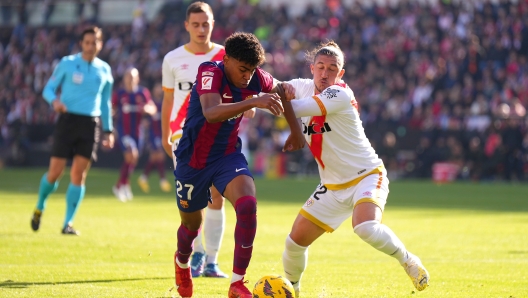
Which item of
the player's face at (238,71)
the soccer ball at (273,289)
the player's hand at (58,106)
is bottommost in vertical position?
the soccer ball at (273,289)

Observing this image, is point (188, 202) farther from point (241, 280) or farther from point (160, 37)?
point (160, 37)

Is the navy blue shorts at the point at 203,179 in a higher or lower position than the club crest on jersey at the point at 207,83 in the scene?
lower

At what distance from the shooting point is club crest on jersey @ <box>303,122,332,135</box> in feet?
23.1

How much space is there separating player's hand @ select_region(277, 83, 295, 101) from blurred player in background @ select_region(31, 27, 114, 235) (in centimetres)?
525

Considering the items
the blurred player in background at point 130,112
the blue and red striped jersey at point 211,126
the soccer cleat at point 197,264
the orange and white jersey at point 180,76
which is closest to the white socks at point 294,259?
the blue and red striped jersey at point 211,126

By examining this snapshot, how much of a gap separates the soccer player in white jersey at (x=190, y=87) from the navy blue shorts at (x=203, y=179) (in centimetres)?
175

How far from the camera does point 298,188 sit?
2184cm

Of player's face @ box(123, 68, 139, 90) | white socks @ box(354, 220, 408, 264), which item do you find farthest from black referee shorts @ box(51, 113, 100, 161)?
player's face @ box(123, 68, 139, 90)

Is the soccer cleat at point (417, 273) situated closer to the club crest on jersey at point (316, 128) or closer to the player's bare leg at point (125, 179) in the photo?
the club crest on jersey at point (316, 128)

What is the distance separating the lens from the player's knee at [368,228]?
21.5 ft

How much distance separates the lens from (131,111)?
1916 cm

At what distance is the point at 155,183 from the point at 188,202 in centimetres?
1757

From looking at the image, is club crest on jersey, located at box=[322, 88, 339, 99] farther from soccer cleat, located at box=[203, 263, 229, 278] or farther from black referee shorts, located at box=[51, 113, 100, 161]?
black referee shorts, located at box=[51, 113, 100, 161]

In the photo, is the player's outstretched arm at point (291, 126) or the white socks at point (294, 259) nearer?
the player's outstretched arm at point (291, 126)
